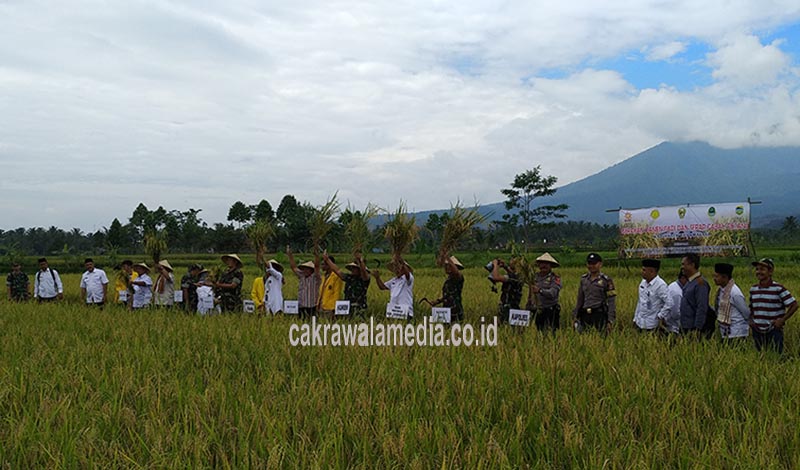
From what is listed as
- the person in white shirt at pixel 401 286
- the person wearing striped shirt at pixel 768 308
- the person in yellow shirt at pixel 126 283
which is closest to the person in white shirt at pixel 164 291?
the person in yellow shirt at pixel 126 283

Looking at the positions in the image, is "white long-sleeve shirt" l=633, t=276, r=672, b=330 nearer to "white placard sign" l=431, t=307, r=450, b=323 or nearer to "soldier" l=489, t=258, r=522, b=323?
"soldier" l=489, t=258, r=522, b=323

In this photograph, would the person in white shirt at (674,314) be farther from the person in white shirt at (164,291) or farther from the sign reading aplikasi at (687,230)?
the sign reading aplikasi at (687,230)

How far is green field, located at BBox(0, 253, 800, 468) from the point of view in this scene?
9.37 ft

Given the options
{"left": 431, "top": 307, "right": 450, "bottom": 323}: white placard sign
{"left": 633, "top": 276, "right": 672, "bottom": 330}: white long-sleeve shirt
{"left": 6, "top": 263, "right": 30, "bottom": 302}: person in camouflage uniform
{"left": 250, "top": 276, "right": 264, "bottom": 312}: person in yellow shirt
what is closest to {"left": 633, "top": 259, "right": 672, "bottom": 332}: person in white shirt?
{"left": 633, "top": 276, "right": 672, "bottom": 330}: white long-sleeve shirt

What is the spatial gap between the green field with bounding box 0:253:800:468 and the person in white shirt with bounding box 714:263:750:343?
1.85 ft

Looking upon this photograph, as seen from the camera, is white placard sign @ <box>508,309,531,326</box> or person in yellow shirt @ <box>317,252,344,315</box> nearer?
white placard sign @ <box>508,309,531,326</box>

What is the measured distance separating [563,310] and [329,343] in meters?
4.58

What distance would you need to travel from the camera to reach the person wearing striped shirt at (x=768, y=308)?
5.26 metres

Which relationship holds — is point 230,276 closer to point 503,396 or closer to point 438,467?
point 503,396

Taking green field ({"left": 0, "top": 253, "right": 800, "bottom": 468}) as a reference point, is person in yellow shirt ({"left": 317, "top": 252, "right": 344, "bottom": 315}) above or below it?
above

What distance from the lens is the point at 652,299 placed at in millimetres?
6125

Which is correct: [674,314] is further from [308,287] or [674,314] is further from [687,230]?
[687,230]

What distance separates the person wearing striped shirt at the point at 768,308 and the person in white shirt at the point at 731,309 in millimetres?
88

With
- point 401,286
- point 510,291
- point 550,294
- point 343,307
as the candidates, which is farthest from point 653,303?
point 343,307
